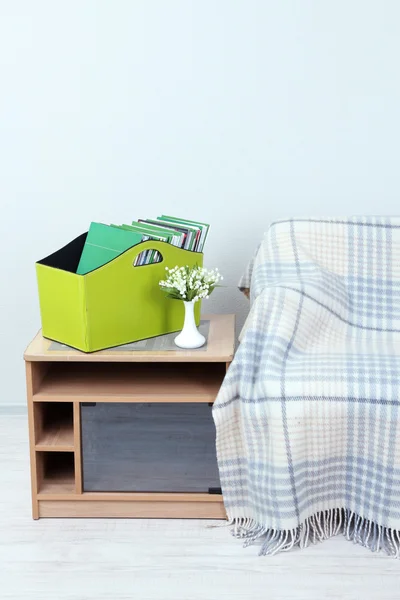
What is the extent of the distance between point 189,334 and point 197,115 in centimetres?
75

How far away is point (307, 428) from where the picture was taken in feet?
5.91

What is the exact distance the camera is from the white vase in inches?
76.9

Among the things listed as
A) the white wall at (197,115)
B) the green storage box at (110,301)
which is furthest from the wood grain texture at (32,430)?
the white wall at (197,115)

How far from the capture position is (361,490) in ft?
6.09

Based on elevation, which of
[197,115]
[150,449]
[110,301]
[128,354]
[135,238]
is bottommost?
[150,449]

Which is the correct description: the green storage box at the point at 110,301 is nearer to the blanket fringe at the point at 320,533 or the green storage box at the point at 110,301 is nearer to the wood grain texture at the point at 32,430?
the wood grain texture at the point at 32,430

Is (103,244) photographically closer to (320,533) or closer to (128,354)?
(128,354)

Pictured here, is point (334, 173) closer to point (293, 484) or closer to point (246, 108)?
point (246, 108)

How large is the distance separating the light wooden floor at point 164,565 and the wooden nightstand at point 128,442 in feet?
0.15

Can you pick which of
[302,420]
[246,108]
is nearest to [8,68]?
[246,108]

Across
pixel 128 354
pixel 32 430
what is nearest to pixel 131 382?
pixel 128 354

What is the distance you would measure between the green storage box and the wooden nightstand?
0.04m

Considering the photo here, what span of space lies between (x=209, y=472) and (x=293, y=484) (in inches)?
9.8

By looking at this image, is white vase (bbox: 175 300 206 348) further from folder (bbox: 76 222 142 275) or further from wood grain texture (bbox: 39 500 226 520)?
wood grain texture (bbox: 39 500 226 520)
